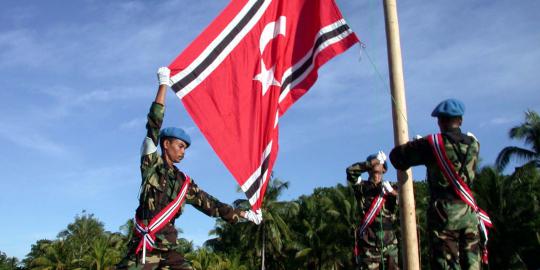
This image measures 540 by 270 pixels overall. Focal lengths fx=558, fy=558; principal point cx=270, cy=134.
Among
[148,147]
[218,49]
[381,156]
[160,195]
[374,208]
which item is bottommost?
[160,195]

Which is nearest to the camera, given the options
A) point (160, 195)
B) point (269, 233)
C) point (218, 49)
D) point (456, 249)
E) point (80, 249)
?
point (456, 249)

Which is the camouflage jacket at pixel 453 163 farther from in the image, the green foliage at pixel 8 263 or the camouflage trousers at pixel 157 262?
the green foliage at pixel 8 263

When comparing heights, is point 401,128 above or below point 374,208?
above

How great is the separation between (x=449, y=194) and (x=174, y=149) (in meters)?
2.84

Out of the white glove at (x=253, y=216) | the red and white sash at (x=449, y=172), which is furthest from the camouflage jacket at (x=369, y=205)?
the red and white sash at (x=449, y=172)

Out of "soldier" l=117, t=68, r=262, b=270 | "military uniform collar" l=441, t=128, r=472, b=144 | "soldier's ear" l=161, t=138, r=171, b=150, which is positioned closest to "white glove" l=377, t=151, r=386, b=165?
"military uniform collar" l=441, t=128, r=472, b=144

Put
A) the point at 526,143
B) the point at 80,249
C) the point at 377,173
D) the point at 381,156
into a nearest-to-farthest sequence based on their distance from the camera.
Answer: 1. the point at 381,156
2. the point at 377,173
3. the point at 526,143
4. the point at 80,249

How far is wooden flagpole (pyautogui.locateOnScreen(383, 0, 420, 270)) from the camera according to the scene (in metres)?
5.38

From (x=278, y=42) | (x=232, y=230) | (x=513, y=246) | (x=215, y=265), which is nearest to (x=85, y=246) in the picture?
(x=232, y=230)

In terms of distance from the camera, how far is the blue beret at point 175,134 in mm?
5980

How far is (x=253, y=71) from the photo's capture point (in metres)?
6.92

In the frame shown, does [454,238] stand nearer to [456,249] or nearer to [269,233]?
[456,249]

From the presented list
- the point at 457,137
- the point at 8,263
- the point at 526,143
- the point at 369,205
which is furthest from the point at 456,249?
the point at 8,263

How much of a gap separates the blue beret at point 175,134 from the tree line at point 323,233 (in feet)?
84.1
